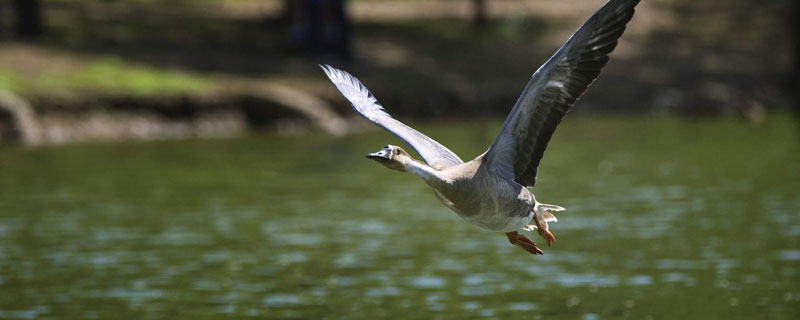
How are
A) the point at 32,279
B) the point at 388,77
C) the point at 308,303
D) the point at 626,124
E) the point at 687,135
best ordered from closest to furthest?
1. the point at 308,303
2. the point at 32,279
3. the point at 687,135
4. the point at 626,124
5. the point at 388,77

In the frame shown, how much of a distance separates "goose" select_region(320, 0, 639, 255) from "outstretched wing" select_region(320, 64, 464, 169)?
0.01 metres

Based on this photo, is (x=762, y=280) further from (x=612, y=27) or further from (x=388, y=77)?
(x=388, y=77)

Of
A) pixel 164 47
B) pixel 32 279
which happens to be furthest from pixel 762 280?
pixel 164 47

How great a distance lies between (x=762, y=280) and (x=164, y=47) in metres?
32.6

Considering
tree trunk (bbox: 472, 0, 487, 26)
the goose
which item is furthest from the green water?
tree trunk (bbox: 472, 0, 487, 26)

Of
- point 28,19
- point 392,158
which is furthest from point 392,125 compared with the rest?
point 28,19

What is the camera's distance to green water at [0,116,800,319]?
16.7 m

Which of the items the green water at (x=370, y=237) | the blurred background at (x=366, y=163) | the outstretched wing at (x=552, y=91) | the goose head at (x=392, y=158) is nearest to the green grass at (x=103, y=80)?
the blurred background at (x=366, y=163)

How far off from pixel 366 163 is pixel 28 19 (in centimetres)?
1738

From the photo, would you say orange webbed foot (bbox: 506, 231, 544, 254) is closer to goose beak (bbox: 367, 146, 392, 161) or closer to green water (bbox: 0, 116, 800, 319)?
goose beak (bbox: 367, 146, 392, 161)

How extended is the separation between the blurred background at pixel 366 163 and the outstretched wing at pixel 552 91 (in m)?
4.63

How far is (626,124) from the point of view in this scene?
1654 inches

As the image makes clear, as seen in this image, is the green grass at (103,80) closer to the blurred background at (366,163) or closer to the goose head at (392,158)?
the blurred background at (366,163)

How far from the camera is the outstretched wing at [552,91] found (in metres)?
10.6
